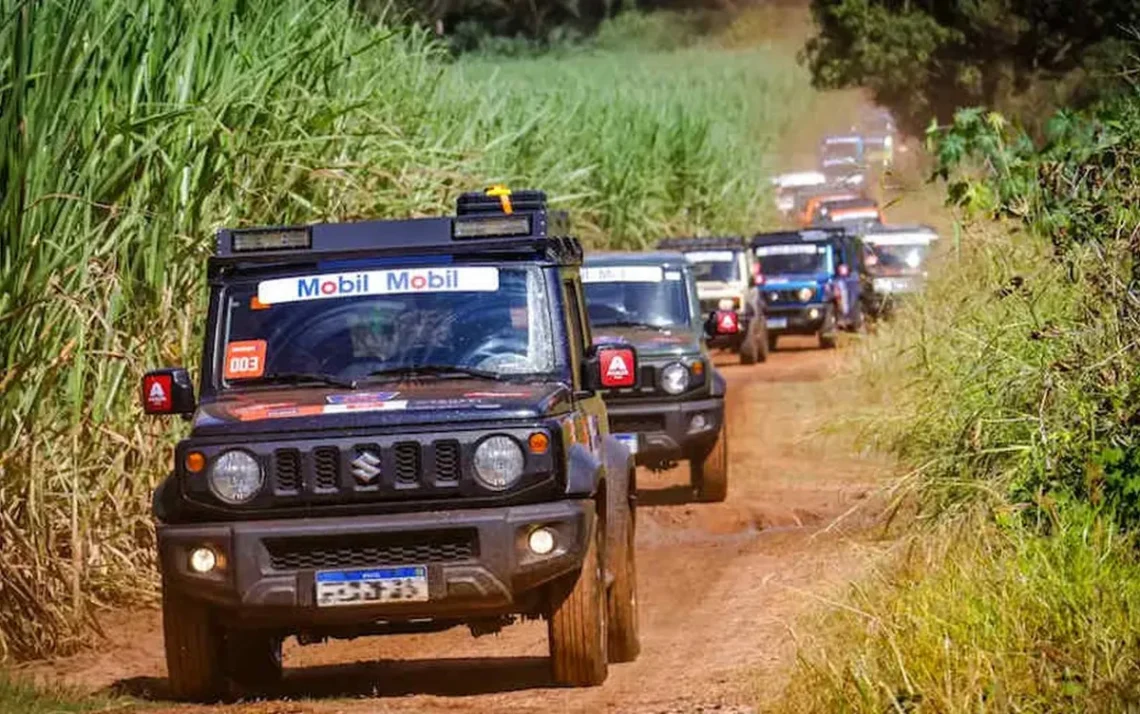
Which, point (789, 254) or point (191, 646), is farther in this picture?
point (789, 254)

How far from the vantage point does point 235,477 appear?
338 inches

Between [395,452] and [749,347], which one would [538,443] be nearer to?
[395,452]

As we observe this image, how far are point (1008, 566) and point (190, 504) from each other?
2.86m

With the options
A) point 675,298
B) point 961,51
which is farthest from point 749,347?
point 961,51

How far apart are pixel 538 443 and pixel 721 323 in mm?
6198

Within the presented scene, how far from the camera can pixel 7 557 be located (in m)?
10.2

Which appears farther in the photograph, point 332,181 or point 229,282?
point 332,181

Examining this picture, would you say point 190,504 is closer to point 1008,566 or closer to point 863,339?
point 1008,566

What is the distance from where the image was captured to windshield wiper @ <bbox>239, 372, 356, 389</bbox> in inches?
357

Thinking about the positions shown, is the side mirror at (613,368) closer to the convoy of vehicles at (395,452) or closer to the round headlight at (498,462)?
the convoy of vehicles at (395,452)

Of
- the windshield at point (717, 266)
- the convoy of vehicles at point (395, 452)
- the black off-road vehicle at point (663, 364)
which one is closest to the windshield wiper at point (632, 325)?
the black off-road vehicle at point (663, 364)

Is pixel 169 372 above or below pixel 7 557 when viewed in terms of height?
above

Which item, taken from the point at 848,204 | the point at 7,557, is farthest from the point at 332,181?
the point at 848,204

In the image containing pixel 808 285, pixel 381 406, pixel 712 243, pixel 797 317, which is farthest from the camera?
pixel 797 317
